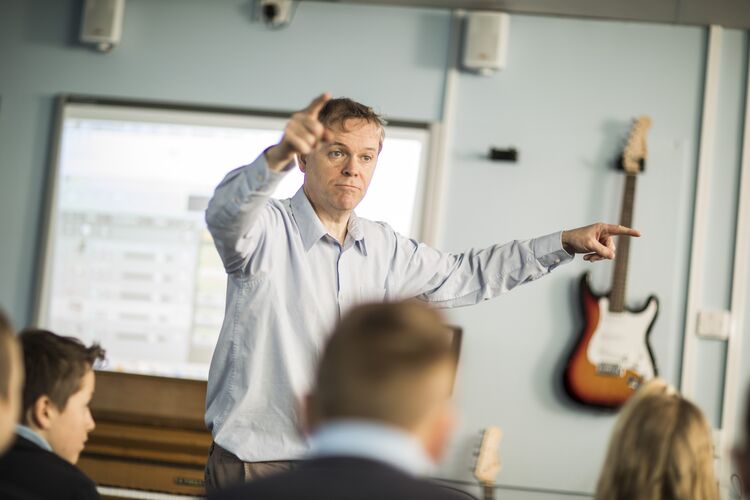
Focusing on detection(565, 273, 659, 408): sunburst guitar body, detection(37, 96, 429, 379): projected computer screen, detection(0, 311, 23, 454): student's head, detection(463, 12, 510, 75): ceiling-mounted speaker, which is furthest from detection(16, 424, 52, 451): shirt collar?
detection(463, 12, 510, 75): ceiling-mounted speaker

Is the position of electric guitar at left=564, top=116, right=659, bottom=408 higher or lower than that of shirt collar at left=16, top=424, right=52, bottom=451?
higher

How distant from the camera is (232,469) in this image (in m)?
2.01

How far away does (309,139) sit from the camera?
1619 millimetres

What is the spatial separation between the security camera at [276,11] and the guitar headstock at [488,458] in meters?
1.98

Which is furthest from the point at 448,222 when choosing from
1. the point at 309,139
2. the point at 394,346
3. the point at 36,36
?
the point at 394,346

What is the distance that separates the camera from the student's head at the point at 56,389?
1.85m

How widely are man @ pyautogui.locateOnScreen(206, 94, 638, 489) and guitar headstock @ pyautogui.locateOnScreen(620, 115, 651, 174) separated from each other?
178 centimetres

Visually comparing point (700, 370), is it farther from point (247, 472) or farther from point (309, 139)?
point (309, 139)

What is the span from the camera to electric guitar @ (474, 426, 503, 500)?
12.4ft

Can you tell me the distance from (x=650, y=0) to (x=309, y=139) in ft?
8.80

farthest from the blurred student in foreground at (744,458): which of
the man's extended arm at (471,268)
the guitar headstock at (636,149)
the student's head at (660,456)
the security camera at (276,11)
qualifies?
the security camera at (276,11)

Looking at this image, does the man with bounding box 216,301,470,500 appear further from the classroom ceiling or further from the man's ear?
the classroom ceiling

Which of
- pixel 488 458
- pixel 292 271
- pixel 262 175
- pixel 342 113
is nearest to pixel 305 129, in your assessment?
pixel 262 175

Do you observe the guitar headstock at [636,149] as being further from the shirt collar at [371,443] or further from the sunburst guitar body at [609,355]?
the shirt collar at [371,443]
